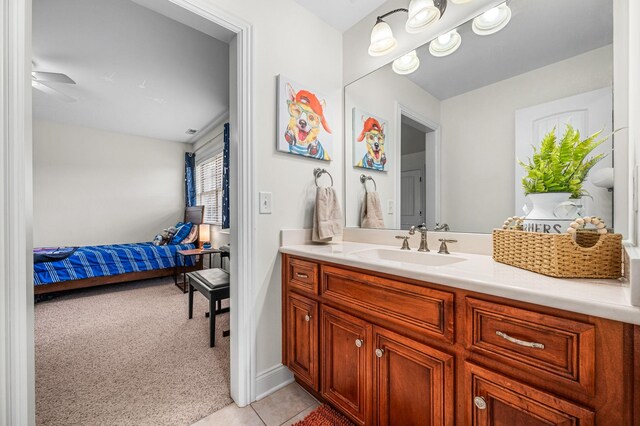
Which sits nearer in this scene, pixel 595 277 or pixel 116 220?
pixel 595 277

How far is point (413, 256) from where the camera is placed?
142cm

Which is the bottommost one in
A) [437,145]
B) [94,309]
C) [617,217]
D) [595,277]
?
[94,309]

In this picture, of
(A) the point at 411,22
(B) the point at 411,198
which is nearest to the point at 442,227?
(B) the point at 411,198

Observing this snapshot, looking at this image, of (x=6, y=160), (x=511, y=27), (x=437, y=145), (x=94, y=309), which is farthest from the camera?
(x=94, y=309)

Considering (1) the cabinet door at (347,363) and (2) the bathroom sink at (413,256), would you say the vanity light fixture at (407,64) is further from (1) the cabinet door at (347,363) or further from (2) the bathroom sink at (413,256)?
(1) the cabinet door at (347,363)

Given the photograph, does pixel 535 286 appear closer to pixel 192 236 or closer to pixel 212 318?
pixel 212 318

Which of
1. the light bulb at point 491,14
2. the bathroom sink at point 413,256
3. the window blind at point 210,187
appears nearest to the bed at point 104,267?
the window blind at point 210,187

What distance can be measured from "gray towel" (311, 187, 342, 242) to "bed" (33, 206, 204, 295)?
3.34m

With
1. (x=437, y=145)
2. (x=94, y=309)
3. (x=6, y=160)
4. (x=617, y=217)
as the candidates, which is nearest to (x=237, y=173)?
(x=6, y=160)

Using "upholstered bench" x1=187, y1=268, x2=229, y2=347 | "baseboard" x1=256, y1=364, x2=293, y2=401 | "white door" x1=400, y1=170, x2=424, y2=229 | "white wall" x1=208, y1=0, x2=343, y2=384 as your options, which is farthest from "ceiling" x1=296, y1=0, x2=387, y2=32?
"baseboard" x1=256, y1=364, x2=293, y2=401

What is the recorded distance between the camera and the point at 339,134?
6.49ft

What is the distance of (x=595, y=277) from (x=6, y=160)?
1.97 m

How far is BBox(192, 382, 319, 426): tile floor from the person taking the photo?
131 centimetres

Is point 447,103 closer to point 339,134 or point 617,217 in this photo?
point 339,134
